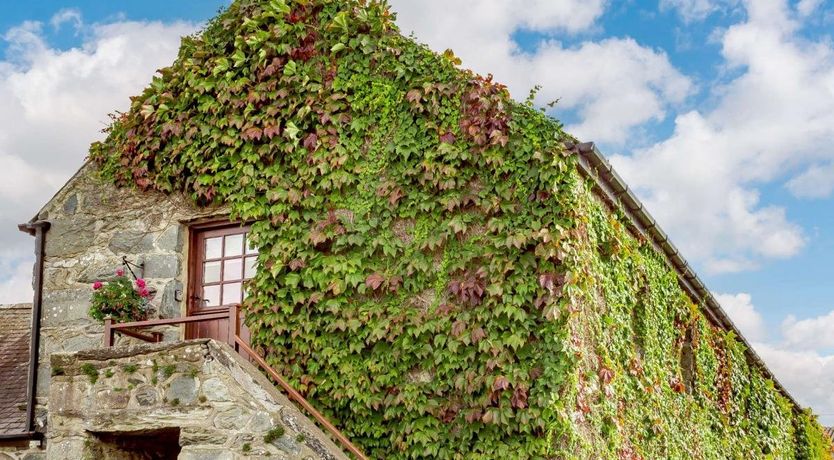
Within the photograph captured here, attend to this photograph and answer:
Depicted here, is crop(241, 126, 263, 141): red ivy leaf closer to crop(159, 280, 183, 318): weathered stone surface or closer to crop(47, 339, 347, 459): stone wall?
crop(159, 280, 183, 318): weathered stone surface

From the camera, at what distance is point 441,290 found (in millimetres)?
10023

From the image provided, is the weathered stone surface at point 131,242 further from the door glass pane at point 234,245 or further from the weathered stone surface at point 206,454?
the weathered stone surface at point 206,454

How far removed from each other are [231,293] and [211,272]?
0.40 m

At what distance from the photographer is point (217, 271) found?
11375 millimetres

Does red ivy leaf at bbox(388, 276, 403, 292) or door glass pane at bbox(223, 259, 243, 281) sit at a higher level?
door glass pane at bbox(223, 259, 243, 281)

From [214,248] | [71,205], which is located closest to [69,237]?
[71,205]

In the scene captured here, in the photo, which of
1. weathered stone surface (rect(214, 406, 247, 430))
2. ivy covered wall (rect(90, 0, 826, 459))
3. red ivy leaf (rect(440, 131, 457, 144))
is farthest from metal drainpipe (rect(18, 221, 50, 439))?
red ivy leaf (rect(440, 131, 457, 144))

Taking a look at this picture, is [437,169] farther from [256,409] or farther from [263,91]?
[256,409]

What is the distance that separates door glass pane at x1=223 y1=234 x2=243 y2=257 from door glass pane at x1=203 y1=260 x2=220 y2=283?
0.58 ft

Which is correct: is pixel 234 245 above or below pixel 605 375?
above

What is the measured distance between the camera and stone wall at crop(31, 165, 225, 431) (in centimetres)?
1136

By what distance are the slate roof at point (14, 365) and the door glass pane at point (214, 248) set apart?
2.97 metres

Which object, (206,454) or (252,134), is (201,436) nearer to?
(206,454)


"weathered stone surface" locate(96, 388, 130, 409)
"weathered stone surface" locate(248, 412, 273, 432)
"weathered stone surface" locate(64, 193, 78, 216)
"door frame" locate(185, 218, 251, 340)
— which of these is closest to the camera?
"weathered stone surface" locate(248, 412, 273, 432)
